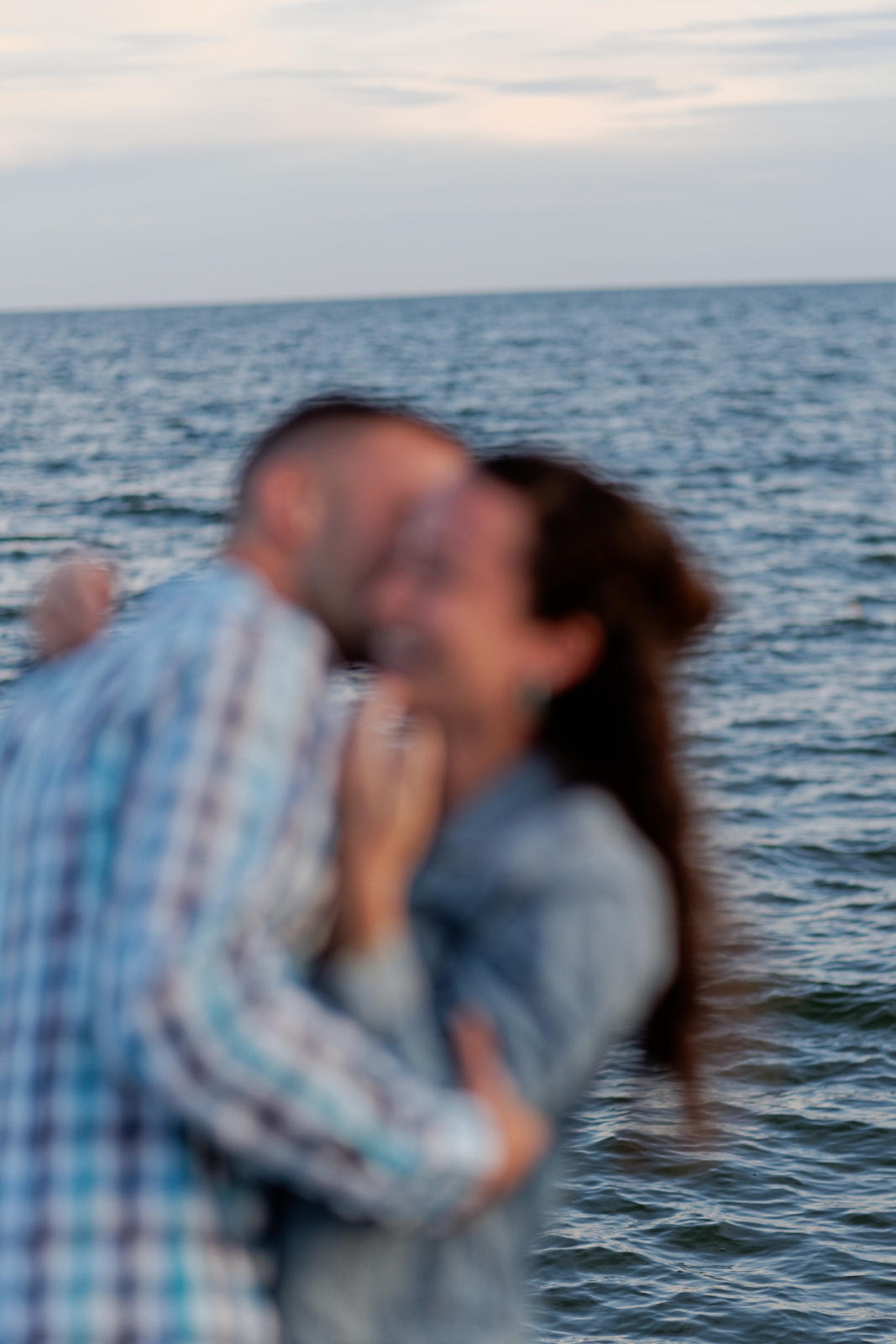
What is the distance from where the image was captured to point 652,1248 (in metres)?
8.67

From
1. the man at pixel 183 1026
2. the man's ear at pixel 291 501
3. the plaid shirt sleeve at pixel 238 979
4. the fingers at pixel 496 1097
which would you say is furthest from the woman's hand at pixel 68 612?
the fingers at pixel 496 1097

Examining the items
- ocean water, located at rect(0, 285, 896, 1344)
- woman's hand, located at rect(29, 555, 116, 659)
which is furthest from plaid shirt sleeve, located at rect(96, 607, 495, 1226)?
woman's hand, located at rect(29, 555, 116, 659)

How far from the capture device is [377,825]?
1.84m

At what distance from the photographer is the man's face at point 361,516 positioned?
2072 mm

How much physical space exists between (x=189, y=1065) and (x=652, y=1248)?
749 cm

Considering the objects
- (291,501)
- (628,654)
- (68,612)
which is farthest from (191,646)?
(68,612)

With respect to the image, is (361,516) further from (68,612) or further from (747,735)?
(747,735)

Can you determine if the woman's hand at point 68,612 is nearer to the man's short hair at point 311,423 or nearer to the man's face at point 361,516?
the man's short hair at point 311,423

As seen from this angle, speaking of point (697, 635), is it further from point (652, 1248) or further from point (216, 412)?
point (216, 412)

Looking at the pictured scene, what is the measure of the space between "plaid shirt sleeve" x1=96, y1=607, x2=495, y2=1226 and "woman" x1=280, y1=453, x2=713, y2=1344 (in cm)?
11

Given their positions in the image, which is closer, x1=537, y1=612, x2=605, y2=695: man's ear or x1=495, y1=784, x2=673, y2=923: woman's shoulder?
x1=495, y1=784, x2=673, y2=923: woman's shoulder

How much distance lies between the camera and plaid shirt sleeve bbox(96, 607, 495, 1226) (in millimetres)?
1647

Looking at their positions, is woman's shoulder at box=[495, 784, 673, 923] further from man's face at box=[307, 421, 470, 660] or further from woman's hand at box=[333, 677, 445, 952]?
man's face at box=[307, 421, 470, 660]

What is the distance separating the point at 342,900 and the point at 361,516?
0.46 m
